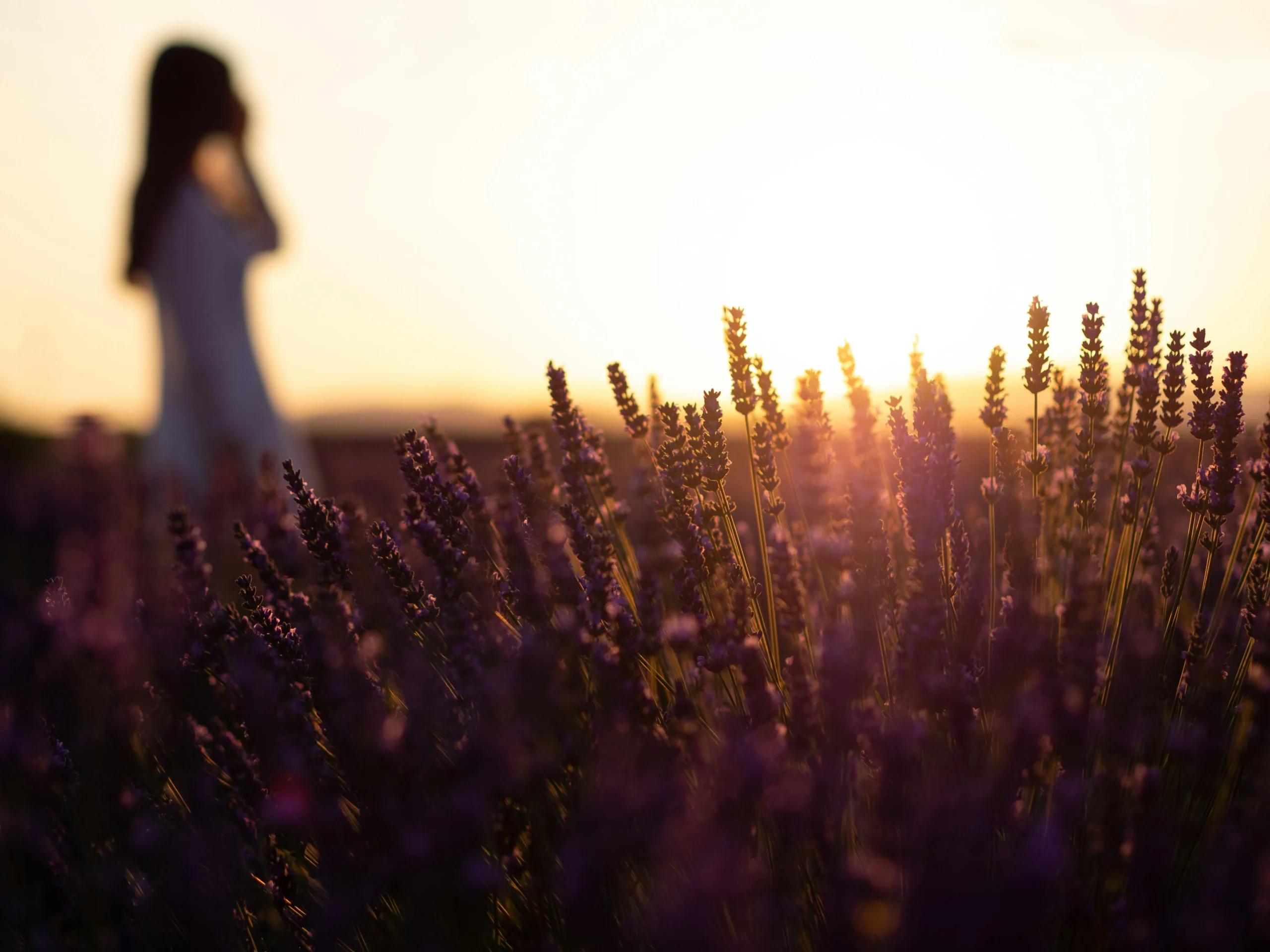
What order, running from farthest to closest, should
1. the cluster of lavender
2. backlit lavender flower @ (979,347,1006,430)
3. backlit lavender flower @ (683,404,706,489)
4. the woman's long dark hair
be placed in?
the woman's long dark hair < backlit lavender flower @ (979,347,1006,430) < backlit lavender flower @ (683,404,706,489) < the cluster of lavender

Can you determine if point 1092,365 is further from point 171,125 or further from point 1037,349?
point 171,125

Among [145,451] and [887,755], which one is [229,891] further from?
[145,451]

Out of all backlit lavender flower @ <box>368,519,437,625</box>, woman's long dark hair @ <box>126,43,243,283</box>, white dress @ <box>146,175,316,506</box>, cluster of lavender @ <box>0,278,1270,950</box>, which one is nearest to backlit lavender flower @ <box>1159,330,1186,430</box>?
cluster of lavender @ <box>0,278,1270,950</box>

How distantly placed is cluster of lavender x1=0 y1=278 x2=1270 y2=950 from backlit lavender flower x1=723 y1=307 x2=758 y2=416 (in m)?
0.01

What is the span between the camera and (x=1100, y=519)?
2.62m

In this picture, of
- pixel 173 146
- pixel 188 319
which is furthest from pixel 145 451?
pixel 173 146

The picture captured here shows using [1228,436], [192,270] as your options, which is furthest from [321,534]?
[192,270]

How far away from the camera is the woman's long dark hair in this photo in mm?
7230

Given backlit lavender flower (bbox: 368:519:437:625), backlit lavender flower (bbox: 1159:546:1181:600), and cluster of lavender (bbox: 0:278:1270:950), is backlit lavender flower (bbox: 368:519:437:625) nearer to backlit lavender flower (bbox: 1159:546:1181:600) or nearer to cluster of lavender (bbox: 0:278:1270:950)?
cluster of lavender (bbox: 0:278:1270:950)

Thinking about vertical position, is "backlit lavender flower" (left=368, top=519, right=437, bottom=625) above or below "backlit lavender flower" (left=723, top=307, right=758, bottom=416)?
below

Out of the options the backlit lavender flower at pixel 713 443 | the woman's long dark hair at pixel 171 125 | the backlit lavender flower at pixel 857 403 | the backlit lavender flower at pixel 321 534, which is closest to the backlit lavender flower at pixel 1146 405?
the backlit lavender flower at pixel 857 403

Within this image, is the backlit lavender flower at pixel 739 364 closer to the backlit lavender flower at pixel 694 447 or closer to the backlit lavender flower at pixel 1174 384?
the backlit lavender flower at pixel 694 447

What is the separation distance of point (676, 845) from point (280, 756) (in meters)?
0.76

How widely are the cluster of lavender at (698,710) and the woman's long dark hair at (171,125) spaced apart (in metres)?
6.09
